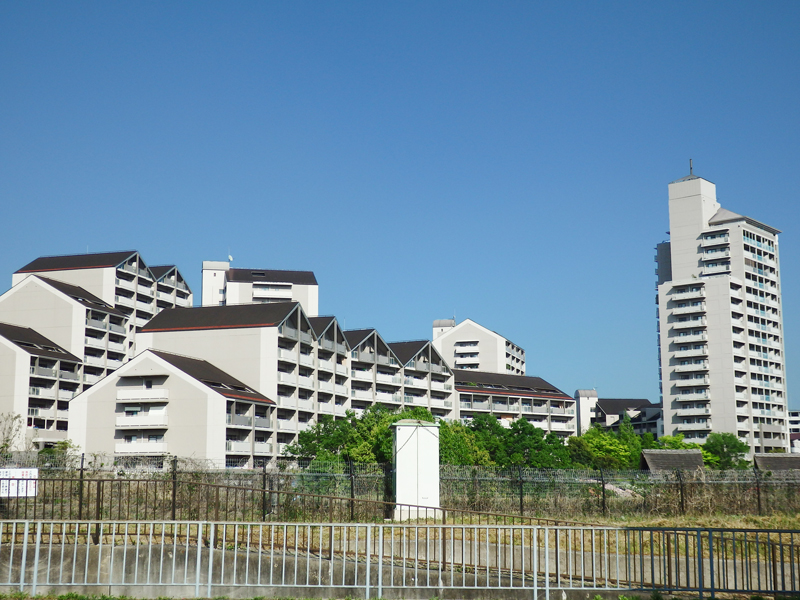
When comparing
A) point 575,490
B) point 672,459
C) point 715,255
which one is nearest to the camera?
point 575,490

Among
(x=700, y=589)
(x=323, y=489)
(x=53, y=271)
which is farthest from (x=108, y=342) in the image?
(x=700, y=589)

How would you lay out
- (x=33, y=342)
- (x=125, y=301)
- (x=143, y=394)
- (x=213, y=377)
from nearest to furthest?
(x=143, y=394) → (x=213, y=377) → (x=33, y=342) → (x=125, y=301)

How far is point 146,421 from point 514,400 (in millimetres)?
51071

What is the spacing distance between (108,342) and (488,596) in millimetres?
69548

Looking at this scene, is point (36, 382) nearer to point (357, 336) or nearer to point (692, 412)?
point (357, 336)

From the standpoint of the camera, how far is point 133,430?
187 ft

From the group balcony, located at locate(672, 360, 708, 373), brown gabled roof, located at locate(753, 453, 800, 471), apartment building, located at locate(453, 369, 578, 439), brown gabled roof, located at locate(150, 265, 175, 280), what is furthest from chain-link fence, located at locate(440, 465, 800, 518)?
balcony, located at locate(672, 360, 708, 373)

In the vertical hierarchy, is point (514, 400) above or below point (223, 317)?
below

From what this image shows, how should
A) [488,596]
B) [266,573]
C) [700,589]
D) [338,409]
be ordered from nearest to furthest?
[700,589]
[488,596]
[266,573]
[338,409]

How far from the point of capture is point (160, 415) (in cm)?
5578

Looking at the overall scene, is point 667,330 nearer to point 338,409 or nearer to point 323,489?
point 338,409

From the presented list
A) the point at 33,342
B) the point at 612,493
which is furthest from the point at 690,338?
the point at 612,493

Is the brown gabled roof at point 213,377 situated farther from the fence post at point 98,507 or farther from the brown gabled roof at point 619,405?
the brown gabled roof at point 619,405

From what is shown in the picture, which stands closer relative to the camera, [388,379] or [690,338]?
[388,379]
